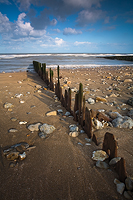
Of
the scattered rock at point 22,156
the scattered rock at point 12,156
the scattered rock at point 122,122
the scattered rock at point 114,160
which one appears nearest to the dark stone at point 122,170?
the scattered rock at point 114,160

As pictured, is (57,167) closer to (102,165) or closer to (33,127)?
(102,165)

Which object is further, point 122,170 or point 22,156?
point 22,156

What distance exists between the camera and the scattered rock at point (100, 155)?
2.09 meters

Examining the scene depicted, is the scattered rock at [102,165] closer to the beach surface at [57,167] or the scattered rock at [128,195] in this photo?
the beach surface at [57,167]

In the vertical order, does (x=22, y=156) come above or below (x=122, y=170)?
below

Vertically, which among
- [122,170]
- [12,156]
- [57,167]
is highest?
[122,170]

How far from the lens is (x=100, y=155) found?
2.13 metres

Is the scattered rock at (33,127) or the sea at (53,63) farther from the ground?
the sea at (53,63)

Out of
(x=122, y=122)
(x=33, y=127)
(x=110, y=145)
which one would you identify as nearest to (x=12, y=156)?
(x=33, y=127)

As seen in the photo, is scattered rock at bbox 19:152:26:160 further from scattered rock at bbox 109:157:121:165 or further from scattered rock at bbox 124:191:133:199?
scattered rock at bbox 124:191:133:199

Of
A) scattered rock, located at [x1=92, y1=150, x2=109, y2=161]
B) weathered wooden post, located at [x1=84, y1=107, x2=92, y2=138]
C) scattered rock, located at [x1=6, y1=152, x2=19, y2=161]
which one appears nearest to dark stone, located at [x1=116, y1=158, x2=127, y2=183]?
scattered rock, located at [x1=92, y1=150, x2=109, y2=161]

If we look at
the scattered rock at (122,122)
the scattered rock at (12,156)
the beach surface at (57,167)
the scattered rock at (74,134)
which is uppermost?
the scattered rock at (122,122)

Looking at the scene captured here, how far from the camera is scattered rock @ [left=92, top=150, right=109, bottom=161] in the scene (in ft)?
6.84

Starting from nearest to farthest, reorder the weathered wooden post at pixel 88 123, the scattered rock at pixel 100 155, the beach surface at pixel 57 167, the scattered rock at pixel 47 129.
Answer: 1. the beach surface at pixel 57 167
2. the scattered rock at pixel 100 155
3. the weathered wooden post at pixel 88 123
4. the scattered rock at pixel 47 129
